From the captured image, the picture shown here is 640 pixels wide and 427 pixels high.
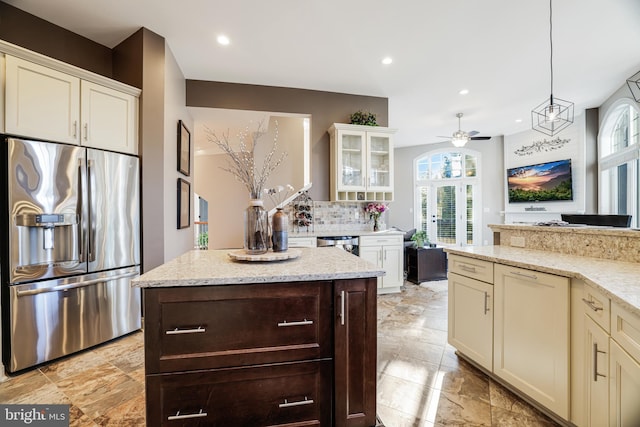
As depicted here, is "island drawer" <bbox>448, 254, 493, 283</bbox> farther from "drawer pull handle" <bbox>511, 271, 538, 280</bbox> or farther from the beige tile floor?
the beige tile floor

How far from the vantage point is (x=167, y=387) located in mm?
1133

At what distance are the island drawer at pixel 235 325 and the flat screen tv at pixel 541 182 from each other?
6613mm

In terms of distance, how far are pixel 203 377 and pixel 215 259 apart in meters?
0.64

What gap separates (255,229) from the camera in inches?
61.4

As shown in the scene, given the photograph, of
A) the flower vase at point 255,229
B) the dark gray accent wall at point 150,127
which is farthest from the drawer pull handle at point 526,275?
the dark gray accent wall at point 150,127

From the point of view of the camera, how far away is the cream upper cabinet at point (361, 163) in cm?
413

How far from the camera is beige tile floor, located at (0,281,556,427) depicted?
5.26ft

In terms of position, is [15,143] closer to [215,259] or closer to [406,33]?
[215,259]

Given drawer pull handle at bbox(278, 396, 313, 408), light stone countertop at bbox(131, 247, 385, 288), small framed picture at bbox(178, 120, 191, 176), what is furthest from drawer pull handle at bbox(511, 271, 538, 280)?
small framed picture at bbox(178, 120, 191, 176)

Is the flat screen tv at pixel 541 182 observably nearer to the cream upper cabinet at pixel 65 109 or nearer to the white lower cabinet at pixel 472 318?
the white lower cabinet at pixel 472 318

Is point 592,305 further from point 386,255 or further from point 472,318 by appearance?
point 386,255

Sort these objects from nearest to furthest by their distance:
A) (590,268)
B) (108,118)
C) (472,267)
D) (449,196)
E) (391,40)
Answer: (590,268) < (472,267) < (108,118) < (391,40) < (449,196)

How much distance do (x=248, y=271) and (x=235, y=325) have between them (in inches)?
9.3

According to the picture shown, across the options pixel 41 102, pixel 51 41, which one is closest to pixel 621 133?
pixel 41 102
